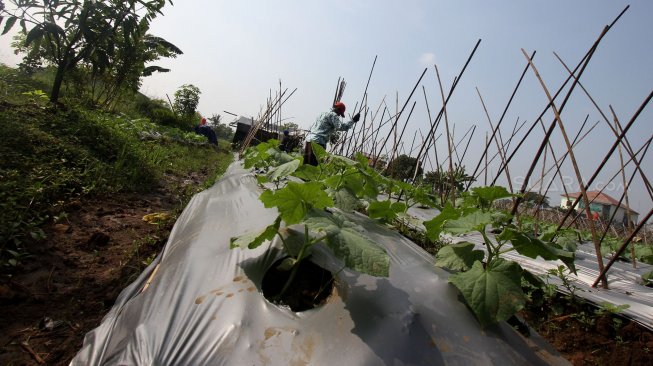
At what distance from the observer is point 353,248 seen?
0.97 m

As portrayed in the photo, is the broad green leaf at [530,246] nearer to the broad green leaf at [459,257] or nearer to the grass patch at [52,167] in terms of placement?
the broad green leaf at [459,257]

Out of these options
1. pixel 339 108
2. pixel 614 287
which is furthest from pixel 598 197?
pixel 614 287

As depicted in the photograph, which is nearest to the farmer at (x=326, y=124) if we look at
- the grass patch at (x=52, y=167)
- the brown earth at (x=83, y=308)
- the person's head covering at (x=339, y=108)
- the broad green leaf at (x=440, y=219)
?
the person's head covering at (x=339, y=108)

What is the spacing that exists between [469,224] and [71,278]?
1.96 meters

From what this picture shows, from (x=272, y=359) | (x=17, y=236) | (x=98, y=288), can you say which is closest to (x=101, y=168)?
(x=17, y=236)

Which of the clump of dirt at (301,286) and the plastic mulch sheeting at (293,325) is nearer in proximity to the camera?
the plastic mulch sheeting at (293,325)

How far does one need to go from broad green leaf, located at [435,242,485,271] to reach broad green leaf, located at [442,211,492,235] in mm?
117

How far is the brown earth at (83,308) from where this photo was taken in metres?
1.30

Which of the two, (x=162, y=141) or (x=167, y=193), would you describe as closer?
(x=167, y=193)

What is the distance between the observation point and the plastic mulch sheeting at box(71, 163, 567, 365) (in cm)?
87

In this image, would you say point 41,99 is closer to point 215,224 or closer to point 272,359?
point 215,224

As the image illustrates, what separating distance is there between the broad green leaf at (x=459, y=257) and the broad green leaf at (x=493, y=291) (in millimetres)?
131

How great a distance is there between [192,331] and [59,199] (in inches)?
91.2

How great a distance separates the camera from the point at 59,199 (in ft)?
8.36
